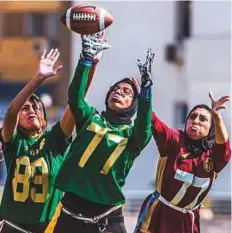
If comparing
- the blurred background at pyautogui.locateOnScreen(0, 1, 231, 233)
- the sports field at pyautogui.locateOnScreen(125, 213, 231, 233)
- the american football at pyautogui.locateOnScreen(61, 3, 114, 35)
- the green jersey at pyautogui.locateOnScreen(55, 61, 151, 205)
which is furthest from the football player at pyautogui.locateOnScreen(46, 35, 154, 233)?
the blurred background at pyautogui.locateOnScreen(0, 1, 231, 233)

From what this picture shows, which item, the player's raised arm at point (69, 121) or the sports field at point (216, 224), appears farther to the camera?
the sports field at point (216, 224)

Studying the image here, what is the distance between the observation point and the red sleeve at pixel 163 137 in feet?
16.3

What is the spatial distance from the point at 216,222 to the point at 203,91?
3463 millimetres

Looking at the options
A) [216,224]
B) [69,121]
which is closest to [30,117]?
[69,121]

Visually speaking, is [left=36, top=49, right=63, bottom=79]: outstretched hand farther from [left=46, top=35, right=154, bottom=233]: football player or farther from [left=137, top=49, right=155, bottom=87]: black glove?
[left=137, top=49, right=155, bottom=87]: black glove

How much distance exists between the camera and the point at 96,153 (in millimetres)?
4754

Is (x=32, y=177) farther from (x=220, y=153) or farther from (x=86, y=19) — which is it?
(x=220, y=153)

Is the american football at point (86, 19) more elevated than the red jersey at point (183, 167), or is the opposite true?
the american football at point (86, 19)

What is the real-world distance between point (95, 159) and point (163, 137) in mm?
438

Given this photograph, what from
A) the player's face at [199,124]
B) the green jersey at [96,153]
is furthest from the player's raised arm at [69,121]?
the player's face at [199,124]

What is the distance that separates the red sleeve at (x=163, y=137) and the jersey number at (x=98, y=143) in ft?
0.81

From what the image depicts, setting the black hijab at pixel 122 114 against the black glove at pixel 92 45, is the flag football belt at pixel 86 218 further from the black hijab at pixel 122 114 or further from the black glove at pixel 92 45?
the black glove at pixel 92 45

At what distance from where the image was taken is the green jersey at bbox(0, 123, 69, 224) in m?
4.92

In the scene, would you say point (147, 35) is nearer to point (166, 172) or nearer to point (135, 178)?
point (135, 178)
